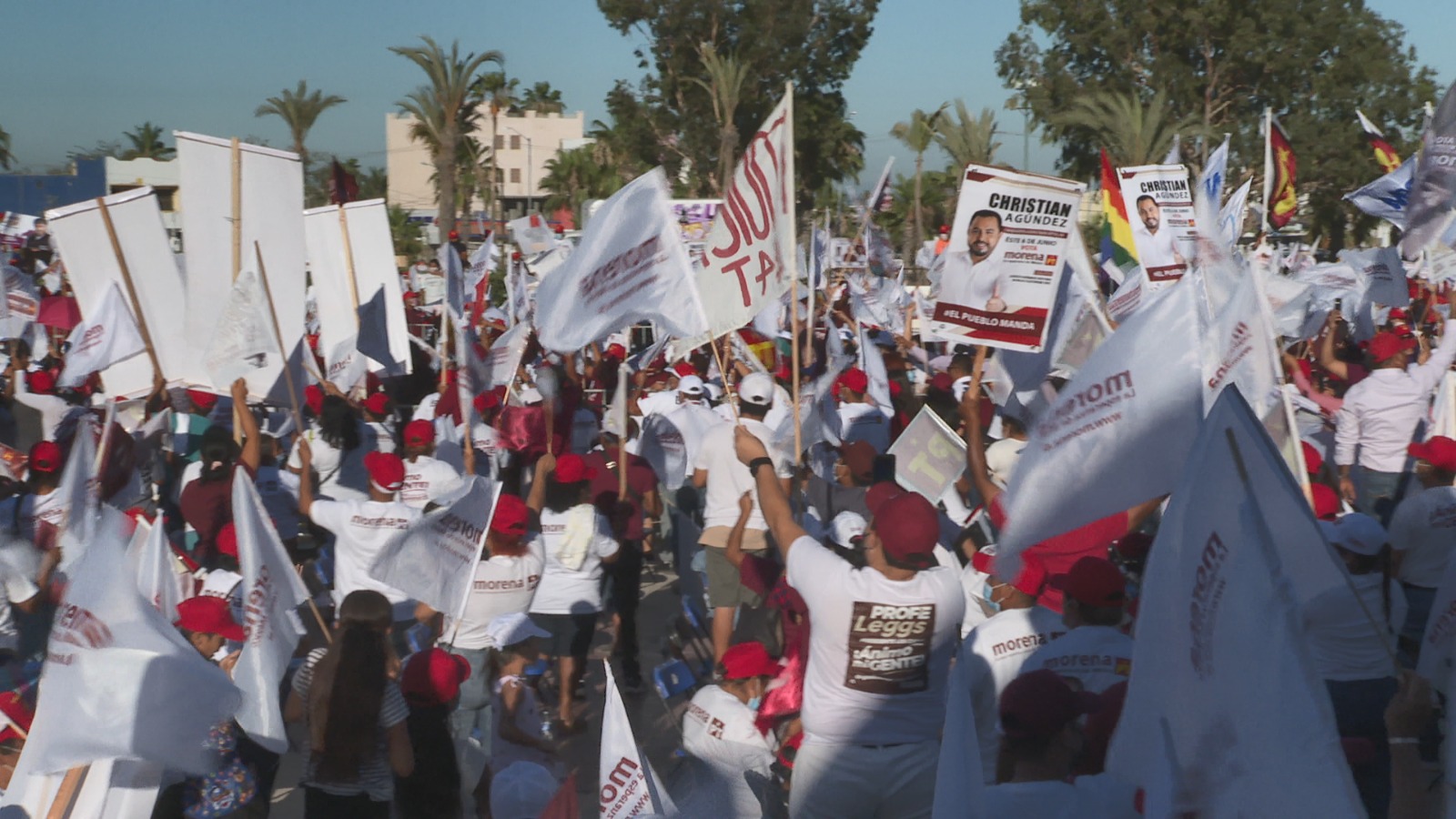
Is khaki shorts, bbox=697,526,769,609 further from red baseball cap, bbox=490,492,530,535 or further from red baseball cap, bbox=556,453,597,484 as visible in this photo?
red baseball cap, bbox=490,492,530,535

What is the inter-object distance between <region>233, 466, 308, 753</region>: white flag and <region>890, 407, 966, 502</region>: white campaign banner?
106 inches

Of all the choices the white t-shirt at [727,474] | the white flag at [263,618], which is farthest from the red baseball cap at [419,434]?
the white flag at [263,618]

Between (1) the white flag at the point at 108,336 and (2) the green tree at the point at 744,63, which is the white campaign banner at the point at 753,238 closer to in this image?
(1) the white flag at the point at 108,336

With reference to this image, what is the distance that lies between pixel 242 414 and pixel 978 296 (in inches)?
149

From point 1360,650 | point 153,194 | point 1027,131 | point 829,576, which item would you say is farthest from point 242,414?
point 1027,131

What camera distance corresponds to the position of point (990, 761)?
4.21 metres

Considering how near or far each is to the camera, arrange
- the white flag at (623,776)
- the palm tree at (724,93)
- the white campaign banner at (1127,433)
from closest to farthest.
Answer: the white flag at (623,776) < the white campaign banner at (1127,433) < the palm tree at (724,93)

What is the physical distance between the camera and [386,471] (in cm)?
602

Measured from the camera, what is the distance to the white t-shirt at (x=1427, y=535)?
566 cm

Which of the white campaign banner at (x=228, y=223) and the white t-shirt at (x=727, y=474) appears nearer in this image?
the white t-shirt at (x=727, y=474)

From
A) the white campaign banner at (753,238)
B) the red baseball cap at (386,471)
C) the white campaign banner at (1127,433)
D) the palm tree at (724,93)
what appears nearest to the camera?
the white campaign banner at (1127,433)

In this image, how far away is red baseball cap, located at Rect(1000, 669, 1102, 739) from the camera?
10.6 ft

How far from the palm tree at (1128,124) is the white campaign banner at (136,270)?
108 feet

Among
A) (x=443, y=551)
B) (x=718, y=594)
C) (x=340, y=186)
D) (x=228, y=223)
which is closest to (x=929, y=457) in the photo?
(x=718, y=594)
